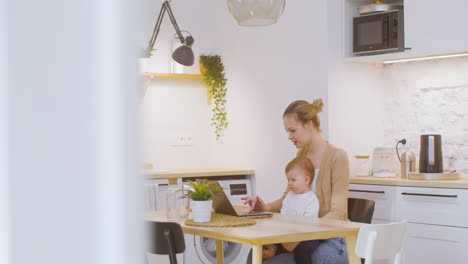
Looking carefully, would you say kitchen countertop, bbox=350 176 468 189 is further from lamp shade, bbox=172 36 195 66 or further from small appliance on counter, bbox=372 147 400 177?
lamp shade, bbox=172 36 195 66

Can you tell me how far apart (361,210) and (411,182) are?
0.92 m

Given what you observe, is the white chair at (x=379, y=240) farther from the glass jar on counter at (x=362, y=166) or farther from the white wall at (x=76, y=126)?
the white wall at (x=76, y=126)

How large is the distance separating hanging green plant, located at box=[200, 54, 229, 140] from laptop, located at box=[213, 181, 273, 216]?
7.07 feet

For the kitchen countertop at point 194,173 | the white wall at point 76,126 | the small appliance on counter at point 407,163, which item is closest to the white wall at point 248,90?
the kitchen countertop at point 194,173

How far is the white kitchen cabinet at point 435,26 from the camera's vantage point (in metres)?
3.88

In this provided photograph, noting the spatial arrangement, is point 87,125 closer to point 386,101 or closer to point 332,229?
point 332,229

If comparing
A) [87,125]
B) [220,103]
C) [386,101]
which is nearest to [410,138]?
[386,101]

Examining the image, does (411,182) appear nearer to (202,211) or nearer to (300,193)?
(300,193)

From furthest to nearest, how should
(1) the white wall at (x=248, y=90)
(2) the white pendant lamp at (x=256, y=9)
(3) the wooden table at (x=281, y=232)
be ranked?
(1) the white wall at (x=248, y=90) < (2) the white pendant lamp at (x=256, y=9) < (3) the wooden table at (x=281, y=232)

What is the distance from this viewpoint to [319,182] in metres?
3.18

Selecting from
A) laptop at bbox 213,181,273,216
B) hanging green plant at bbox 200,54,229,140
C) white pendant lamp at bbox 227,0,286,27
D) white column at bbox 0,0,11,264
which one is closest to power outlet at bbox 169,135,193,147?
Answer: hanging green plant at bbox 200,54,229,140

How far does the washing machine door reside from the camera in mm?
4559

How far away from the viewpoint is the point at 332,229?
251cm

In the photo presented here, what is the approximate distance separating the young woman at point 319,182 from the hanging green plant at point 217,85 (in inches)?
71.8
